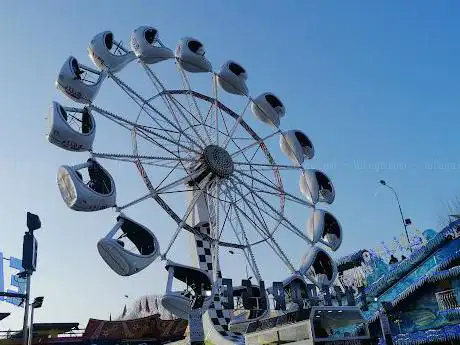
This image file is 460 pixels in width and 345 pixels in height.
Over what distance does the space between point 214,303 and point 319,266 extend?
589cm

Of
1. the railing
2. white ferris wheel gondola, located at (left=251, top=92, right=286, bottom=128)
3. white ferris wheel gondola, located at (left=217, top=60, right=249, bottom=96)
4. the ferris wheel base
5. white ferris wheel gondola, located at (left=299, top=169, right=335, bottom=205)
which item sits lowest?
the ferris wheel base

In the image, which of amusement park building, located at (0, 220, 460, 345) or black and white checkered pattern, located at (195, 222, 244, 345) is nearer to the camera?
black and white checkered pattern, located at (195, 222, 244, 345)

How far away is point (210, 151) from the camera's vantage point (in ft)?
82.1

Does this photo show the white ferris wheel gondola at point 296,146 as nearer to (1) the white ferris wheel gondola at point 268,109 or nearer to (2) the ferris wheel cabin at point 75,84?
(1) the white ferris wheel gondola at point 268,109

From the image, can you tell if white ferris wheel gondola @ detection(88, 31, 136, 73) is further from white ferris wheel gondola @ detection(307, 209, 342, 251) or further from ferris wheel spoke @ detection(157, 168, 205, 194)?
white ferris wheel gondola @ detection(307, 209, 342, 251)

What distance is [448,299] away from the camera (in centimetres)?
2564

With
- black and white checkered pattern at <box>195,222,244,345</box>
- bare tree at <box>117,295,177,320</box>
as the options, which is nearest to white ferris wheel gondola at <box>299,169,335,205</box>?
black and white checkered pattern at <box>195,222,244,345</box>

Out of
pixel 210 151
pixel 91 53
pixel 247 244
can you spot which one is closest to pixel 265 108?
pixel 210 151

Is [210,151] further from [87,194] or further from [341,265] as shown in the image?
[341,265]

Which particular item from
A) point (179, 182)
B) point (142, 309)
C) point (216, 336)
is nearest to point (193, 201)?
point (179, 182)

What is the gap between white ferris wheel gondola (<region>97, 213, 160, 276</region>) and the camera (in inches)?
690

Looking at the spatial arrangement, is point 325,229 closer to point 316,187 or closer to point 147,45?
point 316,187

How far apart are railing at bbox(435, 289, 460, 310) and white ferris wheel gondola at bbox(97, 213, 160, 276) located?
15548mm

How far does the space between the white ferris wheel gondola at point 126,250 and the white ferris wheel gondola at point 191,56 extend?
1028 cm
